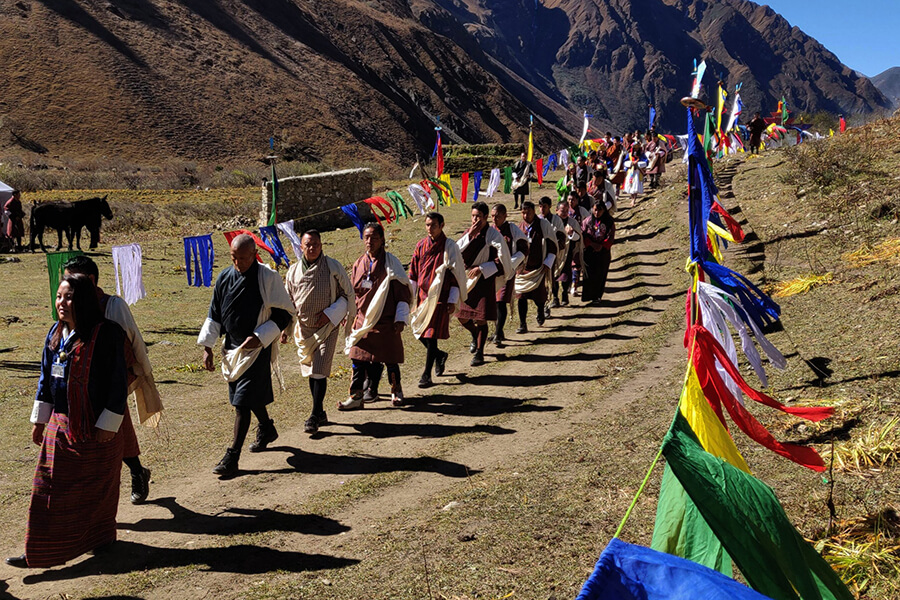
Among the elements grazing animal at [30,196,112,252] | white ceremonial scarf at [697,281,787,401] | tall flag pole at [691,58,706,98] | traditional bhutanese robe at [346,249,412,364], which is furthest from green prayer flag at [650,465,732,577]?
grazing animal at [30,196,112,252]

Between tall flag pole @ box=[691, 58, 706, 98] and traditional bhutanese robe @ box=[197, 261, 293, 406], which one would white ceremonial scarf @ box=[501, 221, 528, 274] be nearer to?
traditional bhutanese robe @ box=[197, 261, 293, 406]

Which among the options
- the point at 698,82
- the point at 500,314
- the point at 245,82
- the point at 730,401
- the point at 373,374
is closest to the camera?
the point at 730,401

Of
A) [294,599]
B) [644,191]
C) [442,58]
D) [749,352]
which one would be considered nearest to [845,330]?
[749,352]

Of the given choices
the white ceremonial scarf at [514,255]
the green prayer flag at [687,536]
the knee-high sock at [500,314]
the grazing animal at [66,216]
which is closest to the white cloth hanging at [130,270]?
the knee-high sock at [500,314]

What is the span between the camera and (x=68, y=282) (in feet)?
15.6

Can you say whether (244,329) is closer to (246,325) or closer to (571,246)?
(246,325)

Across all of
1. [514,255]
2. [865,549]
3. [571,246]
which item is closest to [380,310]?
[514,255]

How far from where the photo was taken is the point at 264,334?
6.13 m

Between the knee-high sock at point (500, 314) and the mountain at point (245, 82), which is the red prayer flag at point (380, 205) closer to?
the knee-high sock at point (500, 314)

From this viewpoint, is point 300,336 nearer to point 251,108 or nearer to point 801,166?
point 801,166

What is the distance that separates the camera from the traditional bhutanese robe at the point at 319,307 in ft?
23.3

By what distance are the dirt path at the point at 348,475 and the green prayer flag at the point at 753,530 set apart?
2.56 m

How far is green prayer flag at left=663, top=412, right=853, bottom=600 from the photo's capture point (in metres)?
2.58

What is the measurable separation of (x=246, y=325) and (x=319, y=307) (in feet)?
3.43
